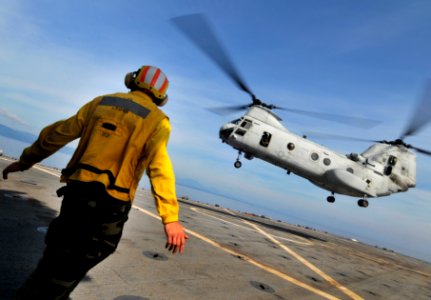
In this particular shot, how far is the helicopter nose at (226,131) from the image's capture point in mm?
21625

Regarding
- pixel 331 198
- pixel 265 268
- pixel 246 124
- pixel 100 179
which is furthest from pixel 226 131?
pixel 100 179

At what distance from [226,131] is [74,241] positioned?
1950 cm

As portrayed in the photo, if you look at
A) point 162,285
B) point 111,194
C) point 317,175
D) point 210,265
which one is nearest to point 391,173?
point 317,175

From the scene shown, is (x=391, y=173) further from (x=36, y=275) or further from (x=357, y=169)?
(x=36, y=275)

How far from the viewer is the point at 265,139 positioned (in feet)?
70.6

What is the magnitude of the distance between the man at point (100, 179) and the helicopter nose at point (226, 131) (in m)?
18.8

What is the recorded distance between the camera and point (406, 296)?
8.64 metres

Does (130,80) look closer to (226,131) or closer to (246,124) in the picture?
(226,131)

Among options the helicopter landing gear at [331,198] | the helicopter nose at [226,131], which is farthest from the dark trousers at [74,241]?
the helicopter landing gear at [331,198]

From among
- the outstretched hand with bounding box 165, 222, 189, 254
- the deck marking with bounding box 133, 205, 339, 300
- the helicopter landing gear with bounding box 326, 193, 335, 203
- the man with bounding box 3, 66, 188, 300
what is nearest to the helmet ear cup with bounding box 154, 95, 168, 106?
the man with bounding box 3, 66, 188, 300

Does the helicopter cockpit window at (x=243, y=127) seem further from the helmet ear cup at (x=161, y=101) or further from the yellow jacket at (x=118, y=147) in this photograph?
the yellow jacket at (x=118, y=147)

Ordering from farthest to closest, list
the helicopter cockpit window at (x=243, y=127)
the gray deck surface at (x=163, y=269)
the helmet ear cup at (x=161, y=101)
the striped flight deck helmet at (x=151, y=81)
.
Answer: the helicopter cockpit window at (x=243, y=127), the gray deck surface at (x=163, y=269), the helmet ear cup at (x=161, y=101), the striped flight deck helmet at (x=151, y=81)

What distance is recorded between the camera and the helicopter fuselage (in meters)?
21.5

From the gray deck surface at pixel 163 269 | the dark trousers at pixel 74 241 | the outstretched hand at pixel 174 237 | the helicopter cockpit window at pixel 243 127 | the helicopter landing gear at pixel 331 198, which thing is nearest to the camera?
the dark trousers at pixel 74 241
